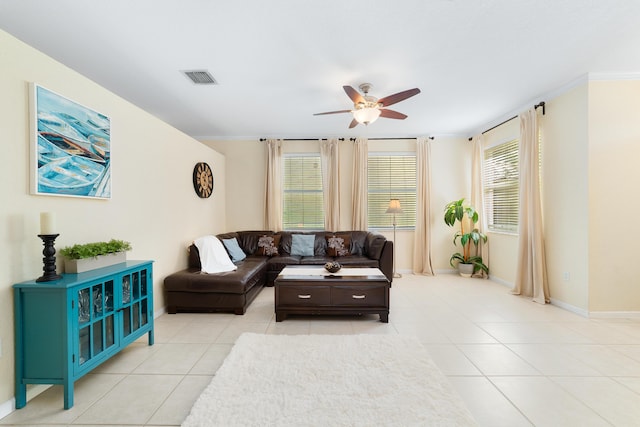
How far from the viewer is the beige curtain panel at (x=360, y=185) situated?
598 centimetres

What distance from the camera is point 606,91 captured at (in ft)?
11.3

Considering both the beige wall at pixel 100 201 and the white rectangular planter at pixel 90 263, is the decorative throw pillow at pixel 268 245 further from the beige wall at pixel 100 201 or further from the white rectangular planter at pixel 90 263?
the white rectangular planter at pixel 90 263

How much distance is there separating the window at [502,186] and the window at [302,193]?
3.31 m

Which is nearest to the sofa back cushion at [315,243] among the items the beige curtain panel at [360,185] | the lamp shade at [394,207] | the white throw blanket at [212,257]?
the beige curtain panel at [360,185]

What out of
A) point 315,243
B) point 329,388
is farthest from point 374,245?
point 329,388

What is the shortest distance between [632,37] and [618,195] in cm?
175

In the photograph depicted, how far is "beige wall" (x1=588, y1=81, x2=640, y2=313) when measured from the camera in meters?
3.44

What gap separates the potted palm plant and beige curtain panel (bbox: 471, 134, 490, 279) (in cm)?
8

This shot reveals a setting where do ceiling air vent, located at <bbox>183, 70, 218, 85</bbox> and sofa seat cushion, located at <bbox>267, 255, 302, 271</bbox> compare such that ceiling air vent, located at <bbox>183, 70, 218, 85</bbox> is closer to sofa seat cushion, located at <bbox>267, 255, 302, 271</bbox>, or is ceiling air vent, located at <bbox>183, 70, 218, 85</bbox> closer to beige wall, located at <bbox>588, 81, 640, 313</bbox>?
sofa seat cushion, located at <bbox>267, 255, 302, 271</bbox>

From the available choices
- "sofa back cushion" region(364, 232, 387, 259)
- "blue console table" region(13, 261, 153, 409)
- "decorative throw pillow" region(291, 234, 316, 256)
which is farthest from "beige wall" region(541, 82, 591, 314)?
A: "blue console table" region(13, 261, 153, 409)

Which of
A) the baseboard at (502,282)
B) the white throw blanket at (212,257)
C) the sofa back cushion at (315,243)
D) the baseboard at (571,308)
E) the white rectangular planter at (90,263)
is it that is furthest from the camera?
the sofa back cushion at (315,243)

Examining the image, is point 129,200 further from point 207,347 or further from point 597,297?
point 597,297

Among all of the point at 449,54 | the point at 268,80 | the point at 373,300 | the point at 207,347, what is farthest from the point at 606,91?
the point at 207,347

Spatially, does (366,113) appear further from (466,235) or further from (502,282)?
(502,282)
